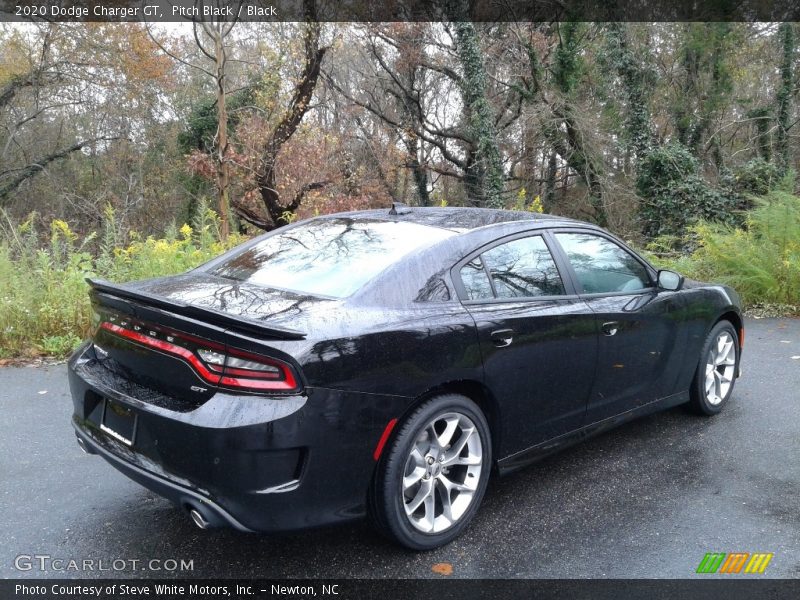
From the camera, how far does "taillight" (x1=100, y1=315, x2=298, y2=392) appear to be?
2607 millimetres

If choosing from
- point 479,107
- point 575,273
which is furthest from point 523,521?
point 479,107

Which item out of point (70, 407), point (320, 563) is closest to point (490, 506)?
point (320, 563)

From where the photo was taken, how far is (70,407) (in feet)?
17.1

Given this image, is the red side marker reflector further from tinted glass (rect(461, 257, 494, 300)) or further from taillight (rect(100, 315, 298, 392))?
tinted glass (rect(461, 257, 494, 300))

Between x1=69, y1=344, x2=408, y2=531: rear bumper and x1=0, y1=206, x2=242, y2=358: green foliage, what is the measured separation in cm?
466

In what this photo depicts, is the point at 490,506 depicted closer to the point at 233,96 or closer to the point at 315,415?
the point at 315,415

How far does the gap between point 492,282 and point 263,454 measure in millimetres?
1544

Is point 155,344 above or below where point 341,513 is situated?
above

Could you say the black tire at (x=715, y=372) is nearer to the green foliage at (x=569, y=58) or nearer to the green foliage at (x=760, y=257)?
the green foliage at (x=760, y=257)

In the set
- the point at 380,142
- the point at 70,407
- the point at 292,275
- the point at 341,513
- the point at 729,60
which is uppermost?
the point at 729,60

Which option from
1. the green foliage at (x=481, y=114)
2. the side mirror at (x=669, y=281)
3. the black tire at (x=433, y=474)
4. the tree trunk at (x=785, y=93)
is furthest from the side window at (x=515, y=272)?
the tree trunk at (x=785, y=93)

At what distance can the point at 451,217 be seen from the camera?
3.96 meters

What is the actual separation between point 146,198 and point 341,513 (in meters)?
28.0

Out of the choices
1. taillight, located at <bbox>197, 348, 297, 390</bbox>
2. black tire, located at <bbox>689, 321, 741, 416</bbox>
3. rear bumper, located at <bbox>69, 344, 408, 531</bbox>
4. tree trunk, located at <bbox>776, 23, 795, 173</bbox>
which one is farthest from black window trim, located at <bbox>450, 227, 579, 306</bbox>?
tree trunk, located at <bbox>776, 23, 795, 173</bbox>
